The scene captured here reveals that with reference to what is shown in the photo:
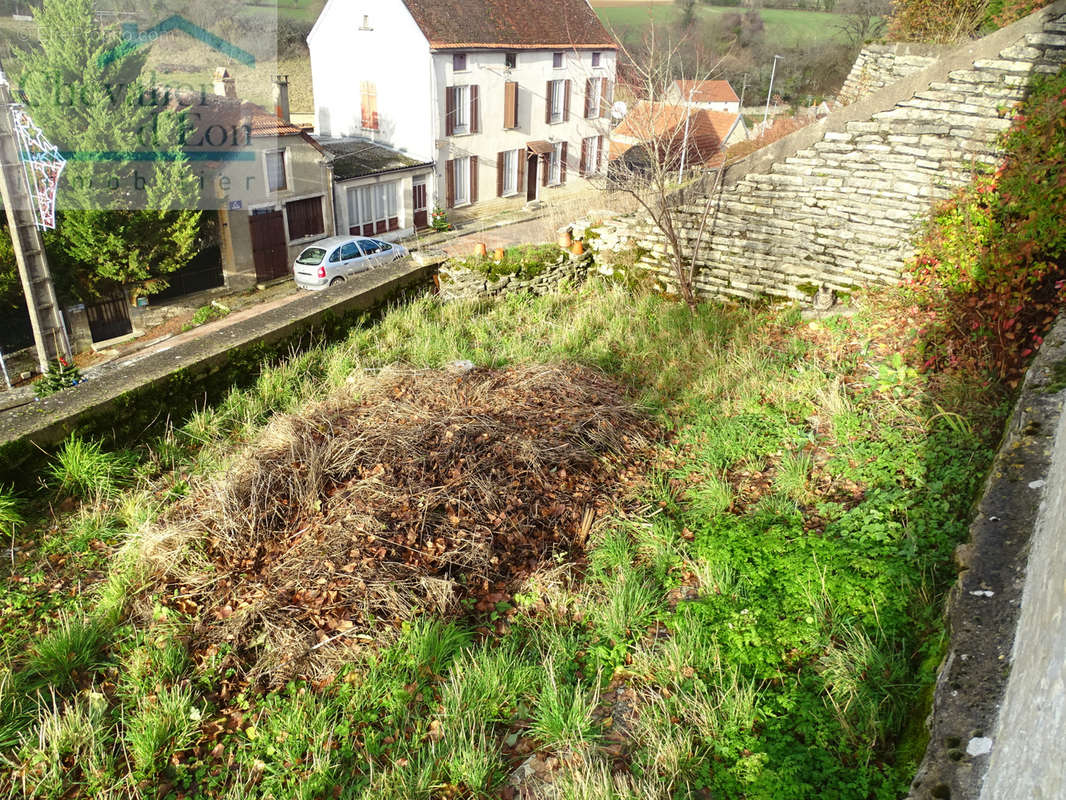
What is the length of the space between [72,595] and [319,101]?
25.8 meters

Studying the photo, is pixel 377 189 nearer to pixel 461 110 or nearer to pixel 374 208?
pixel 374 208

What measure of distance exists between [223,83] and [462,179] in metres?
9.00

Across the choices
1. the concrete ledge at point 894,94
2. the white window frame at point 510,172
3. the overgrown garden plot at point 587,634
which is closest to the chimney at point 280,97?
the white window frame at point 510,172

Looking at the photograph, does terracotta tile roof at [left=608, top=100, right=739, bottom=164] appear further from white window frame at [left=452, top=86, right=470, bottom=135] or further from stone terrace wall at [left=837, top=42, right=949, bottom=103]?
white window frame at [left=452, top=86, right=470, bottom=135]

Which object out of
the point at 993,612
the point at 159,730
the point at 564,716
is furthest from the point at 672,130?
the point at 159,730

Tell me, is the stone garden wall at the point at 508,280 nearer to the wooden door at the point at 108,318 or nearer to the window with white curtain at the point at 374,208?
the wooden door at the point at 108,318

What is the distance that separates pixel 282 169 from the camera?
65.2 ft

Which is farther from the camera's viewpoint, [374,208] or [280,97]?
[374,208]

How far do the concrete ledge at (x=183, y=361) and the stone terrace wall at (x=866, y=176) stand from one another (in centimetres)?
468

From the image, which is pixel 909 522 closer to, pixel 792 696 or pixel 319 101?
pixel 792 696

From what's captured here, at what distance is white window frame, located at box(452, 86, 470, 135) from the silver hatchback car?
27.6 feet

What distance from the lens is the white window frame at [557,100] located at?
27922 mm

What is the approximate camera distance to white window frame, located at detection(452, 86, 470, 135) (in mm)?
24281

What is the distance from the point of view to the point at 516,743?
3348mm
